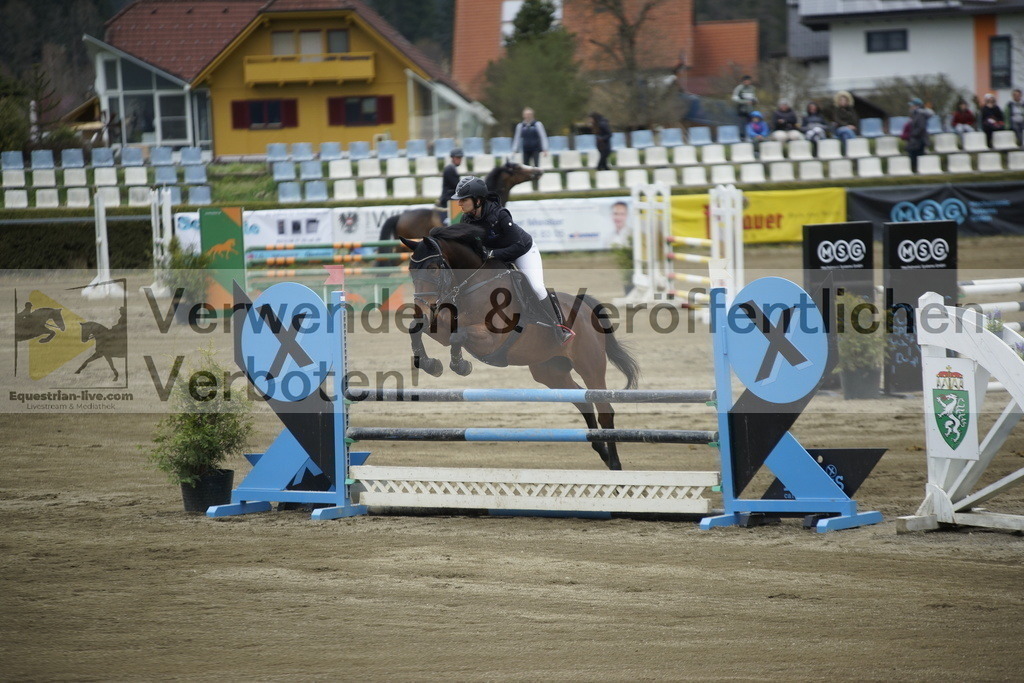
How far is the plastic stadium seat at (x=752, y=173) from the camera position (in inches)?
787

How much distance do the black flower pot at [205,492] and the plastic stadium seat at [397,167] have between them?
15865mm

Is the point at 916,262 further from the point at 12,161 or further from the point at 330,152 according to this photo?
the point at 12,161

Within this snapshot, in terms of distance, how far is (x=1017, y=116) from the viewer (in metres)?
21.5

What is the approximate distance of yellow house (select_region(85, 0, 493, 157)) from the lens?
104 ft

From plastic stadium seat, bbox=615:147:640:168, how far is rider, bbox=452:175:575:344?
15378 mm

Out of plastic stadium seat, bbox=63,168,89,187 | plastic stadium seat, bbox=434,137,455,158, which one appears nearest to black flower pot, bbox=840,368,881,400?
plastic stadium seat, bbox=434,137,455,158

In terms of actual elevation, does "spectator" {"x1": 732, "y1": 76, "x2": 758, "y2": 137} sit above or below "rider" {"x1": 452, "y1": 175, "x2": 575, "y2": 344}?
above

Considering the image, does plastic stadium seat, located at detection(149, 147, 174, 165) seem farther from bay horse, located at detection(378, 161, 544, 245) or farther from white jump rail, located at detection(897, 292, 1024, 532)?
white jump rail, located at detection(897, 292, 1024, 532)

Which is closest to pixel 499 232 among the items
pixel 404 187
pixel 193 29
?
pixel 404 187

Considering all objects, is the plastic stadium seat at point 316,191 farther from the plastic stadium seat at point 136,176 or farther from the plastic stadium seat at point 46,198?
the plastic stadium seat at point 136,176

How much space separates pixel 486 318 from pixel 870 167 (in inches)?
647

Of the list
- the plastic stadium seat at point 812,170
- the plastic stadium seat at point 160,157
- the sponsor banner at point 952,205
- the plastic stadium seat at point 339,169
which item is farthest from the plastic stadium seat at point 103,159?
the sponsor banner at point 952,205

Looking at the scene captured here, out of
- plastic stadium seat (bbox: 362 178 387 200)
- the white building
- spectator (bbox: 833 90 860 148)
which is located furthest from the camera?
the white building

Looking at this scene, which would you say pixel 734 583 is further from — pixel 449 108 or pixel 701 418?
pixel 449 108
